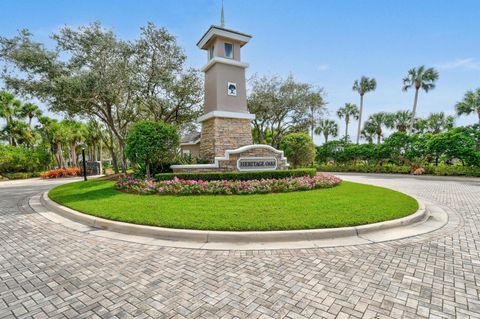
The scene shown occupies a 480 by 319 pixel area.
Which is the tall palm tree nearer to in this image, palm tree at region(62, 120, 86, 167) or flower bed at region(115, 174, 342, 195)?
palm tree at region(62, 120, 86, 167)

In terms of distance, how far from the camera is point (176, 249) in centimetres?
432

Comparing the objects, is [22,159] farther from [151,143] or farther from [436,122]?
[436,122]

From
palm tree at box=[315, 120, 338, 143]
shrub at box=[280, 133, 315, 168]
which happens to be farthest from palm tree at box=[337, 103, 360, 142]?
shrub at box=[280, 133, 315, 168]

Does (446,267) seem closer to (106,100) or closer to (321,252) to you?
(321,252)

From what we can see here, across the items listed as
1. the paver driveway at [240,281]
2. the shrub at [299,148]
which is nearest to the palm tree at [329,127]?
the shrub at [299,148]

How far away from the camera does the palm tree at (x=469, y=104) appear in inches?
909

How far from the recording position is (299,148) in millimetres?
15414

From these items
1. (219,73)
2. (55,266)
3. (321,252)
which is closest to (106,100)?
(219,73)

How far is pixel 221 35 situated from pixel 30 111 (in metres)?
28.8

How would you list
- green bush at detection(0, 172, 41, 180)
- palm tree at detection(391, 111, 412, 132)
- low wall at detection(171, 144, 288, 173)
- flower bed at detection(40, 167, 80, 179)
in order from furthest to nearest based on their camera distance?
palm tree at detection(391, 111, 412, 132) → flower bed at detection(40, 167, 80, 179) → green bush at detection(0, 172, 41, 180) → low wall at detection(171, 144, 288, 173)

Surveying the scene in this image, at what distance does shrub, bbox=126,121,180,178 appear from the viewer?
10.6m

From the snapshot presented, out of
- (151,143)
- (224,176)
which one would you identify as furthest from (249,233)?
(151,143)

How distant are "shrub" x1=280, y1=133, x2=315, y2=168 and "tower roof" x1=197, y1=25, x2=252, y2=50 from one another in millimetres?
6925

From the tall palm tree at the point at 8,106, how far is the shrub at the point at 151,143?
25508mm
